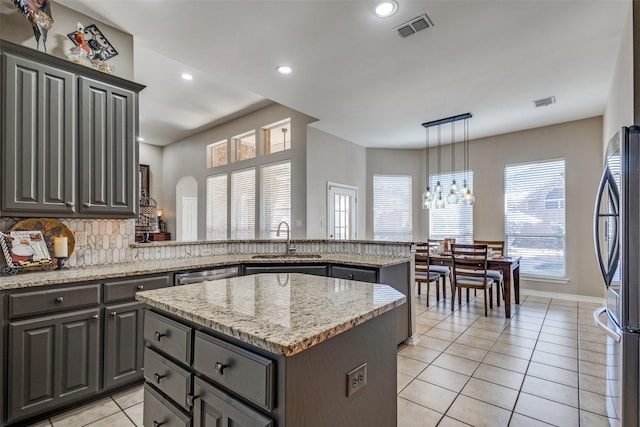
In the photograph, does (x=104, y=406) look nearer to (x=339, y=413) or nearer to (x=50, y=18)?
(x=339, y=413)

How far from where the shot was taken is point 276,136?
18.6 ft

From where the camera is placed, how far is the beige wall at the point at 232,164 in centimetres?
518

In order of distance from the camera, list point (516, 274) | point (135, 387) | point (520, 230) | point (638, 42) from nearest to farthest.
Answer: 1. point (638, 42)
2. point (135, 387)
3. point (516, 274)
4. point (520, 230)

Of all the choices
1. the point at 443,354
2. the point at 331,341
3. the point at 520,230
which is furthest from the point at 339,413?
the point at 520,230

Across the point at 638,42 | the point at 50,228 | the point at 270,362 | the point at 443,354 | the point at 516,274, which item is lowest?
the point at 443,354

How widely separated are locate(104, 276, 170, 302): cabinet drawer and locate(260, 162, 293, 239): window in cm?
306

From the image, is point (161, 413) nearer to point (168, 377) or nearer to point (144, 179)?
point (168, 377)

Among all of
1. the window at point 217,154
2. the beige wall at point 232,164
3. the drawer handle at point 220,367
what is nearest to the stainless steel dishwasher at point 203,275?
the drawer handle at point 220,367

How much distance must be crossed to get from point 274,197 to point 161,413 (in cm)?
444

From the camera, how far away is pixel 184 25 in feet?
8.63

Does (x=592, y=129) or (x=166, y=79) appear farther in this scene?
(x=592, y=129)

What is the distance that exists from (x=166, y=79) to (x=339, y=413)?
184 inches

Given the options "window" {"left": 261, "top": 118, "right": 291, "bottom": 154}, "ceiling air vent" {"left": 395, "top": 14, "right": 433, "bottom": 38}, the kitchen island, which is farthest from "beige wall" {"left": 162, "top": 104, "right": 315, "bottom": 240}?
the kitchen island

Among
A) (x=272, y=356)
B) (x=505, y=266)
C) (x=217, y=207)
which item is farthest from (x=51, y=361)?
(x=217, y=207)
